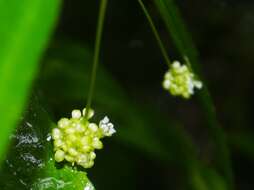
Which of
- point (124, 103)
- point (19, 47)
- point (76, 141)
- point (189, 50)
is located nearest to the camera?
point (19, 47)

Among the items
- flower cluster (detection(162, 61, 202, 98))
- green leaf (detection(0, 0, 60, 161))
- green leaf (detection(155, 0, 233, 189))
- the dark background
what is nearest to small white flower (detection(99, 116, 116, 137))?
green leaf (detection(155, 0, 233, 189))

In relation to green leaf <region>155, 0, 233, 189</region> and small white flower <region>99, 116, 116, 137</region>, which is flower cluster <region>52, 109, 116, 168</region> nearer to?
small white flower <region>99, 116, 116, 137</region>

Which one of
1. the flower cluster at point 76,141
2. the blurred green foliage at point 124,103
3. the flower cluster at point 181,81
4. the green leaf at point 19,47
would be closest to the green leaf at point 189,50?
the blurred green foliage at point 124,103

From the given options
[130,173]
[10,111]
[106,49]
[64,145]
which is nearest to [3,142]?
[10,111]

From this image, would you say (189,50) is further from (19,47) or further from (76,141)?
(19,47)

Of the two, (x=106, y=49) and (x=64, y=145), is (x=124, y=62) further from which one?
(x=64, y=145)

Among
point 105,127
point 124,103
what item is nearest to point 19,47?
point 105,127

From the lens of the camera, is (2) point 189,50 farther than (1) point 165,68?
No
